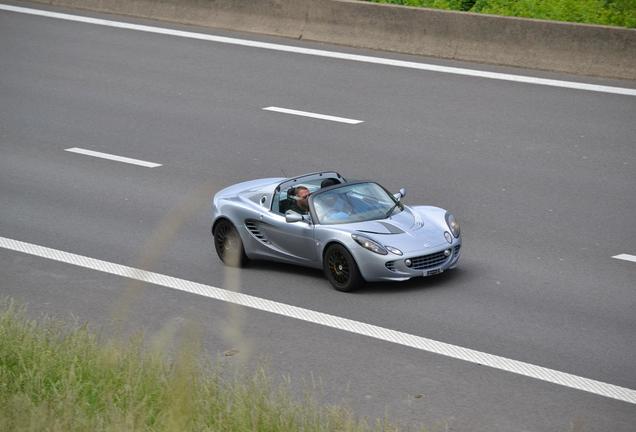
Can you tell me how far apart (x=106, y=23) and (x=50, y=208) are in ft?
37.6

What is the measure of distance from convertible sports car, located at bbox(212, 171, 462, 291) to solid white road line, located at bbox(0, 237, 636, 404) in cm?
66

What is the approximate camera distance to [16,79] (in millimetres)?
23562

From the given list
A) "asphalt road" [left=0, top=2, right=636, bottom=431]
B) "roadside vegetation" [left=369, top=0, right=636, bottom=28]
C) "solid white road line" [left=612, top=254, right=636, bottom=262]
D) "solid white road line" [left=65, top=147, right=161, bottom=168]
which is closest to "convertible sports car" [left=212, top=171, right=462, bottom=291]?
"asphalt road" [left=0, top=2, right=636, bottom=431]

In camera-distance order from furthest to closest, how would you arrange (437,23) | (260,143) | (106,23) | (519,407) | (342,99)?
(106,23) → (437,23) → (342,99) → (260,143) → (519,407)

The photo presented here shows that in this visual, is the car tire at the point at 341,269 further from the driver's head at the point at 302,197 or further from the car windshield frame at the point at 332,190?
the driver's head at the point at 302,197

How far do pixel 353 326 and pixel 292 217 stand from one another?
190cm

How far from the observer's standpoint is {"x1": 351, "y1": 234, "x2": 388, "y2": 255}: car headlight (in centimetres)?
1273

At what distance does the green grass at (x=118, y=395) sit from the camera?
7504 mm

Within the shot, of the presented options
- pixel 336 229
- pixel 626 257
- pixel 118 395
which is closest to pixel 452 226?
pixel 336 229

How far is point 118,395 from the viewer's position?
8.43 m

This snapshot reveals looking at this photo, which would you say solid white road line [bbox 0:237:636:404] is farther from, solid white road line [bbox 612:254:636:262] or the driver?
solid white road line [bbox 612:254:636:262]

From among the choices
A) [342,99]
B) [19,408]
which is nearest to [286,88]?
[342,99]

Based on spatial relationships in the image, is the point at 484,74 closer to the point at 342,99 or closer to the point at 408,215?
the point at 342,99

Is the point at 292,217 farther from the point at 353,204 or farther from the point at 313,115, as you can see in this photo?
the point at 313,115
